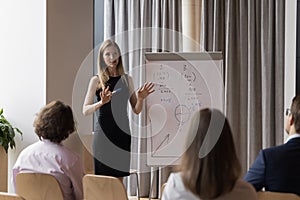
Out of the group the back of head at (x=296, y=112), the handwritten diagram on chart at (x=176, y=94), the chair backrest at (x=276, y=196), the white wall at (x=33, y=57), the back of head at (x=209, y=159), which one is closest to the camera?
the back of head at (x=209, y=159)

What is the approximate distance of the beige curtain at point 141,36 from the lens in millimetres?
7078

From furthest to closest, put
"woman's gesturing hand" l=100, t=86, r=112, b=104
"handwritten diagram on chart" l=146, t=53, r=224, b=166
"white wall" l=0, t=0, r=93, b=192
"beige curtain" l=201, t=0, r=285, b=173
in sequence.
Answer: "beige curtain" l=201, t=0, r=285, b=173 → "white wall" l=0, t=0, r=93, b=192 → "handwritten diagram on chart" l=146, t=53, r=224, b=166 → "woman's gesturing hand" l=100, t=86, r=112, b=104

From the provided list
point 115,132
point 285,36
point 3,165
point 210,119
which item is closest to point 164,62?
point 115,132

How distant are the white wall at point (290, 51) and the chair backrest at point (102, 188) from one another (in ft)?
9.38

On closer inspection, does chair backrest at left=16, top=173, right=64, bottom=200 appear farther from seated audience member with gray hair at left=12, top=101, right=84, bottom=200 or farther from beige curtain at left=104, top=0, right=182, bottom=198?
beige curtain at left=104, top=0, right=182, bottom=198

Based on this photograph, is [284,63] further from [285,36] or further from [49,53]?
[49,53]

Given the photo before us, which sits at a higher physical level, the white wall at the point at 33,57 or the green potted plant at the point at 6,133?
the white wall at the point at 33,57

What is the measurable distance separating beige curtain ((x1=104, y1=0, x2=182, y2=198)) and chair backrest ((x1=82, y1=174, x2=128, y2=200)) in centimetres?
332

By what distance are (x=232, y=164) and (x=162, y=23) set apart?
478cm

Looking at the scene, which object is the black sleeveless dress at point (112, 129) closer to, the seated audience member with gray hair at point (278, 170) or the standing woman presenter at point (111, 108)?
the standing woman presenter at point (111, 108)

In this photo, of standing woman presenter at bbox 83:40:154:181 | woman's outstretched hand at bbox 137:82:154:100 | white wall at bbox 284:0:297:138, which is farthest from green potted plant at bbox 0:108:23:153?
white wall at bbox 284:0:297:138

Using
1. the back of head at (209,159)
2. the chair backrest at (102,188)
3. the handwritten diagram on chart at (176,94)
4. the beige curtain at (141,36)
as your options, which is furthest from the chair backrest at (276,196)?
the beige curtain at (141,36)

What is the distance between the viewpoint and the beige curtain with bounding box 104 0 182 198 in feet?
23.2

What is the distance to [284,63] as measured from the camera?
6.35 m
